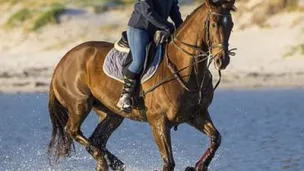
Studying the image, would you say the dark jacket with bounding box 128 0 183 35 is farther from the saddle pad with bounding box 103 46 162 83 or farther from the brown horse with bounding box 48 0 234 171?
the saddle pad with bounding box 103 46 162 83

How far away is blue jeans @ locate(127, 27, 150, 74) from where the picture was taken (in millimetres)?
9617

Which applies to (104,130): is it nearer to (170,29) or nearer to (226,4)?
(170,29)

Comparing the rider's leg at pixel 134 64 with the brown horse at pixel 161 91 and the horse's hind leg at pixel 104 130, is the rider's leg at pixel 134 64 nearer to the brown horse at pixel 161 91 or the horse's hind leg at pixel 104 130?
the brown horse at pixel 161 91

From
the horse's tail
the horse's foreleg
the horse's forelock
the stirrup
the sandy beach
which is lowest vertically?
the sandy beach

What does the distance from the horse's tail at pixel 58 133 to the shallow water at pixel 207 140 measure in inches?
22.1

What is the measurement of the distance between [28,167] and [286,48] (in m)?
10.2

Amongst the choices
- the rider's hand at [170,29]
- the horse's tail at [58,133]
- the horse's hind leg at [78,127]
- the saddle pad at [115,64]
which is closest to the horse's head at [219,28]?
the rider's hand at [170,29]

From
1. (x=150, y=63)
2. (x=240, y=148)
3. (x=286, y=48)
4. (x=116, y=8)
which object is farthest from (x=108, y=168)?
(x=116, y=8)

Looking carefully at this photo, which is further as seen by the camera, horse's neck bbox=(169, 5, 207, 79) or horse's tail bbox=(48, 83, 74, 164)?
horse's tail bbox=(48, 83, 74, 164)

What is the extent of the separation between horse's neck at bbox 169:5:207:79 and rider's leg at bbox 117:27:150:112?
277 millimetres

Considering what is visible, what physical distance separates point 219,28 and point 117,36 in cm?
1463

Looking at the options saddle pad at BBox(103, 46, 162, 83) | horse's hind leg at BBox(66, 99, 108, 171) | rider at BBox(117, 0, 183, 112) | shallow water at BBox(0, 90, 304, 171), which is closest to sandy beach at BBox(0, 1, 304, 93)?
shallow water at BBox(0, 90, 304, 171)

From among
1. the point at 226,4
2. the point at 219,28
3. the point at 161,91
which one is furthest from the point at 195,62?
the point at 226,4

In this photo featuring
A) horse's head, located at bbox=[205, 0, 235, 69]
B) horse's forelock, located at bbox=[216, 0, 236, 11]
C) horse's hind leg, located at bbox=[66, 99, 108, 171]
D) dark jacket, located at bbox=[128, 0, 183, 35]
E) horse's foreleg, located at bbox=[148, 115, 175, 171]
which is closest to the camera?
horse's head, located at bbox=[205, 0, 235, 69]
